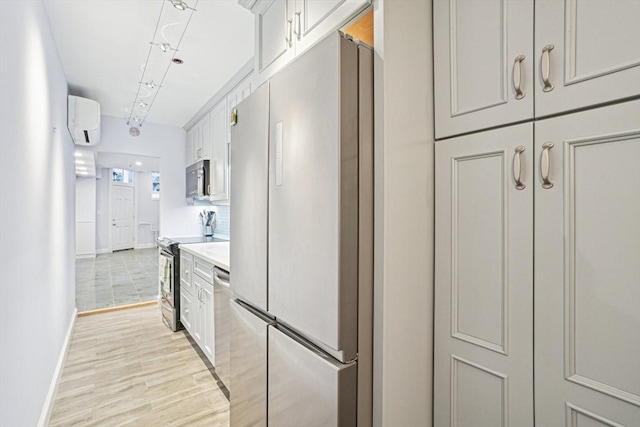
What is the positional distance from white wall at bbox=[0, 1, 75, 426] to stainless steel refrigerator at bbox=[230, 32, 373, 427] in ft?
3.23

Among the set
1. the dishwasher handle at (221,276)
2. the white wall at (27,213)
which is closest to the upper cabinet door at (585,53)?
the dishwasher handle at (221,276)

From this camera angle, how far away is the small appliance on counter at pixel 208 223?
4.41m

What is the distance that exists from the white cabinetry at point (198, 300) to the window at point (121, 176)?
25.8 ft

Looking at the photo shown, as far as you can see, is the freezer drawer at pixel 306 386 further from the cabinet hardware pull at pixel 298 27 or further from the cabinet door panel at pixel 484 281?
the cabinet hardware pull at pixel 298 27

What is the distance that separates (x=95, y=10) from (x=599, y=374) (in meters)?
3.11

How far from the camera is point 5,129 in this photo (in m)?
1.21

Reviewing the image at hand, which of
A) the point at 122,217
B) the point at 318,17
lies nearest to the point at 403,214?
the point at 318,17

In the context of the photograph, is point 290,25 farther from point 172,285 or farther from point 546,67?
point 172,285

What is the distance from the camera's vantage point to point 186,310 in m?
2.99

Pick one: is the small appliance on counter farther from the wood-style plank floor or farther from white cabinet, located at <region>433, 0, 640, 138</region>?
white cabinet, located at <region>433, 0, 640, 138</region>

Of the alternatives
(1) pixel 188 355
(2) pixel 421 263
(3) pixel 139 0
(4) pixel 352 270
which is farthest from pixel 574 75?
(1) pixel 188 355

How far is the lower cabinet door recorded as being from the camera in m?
2.85

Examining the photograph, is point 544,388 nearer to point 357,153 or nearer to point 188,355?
point 357,153

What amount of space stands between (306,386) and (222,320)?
115cm
